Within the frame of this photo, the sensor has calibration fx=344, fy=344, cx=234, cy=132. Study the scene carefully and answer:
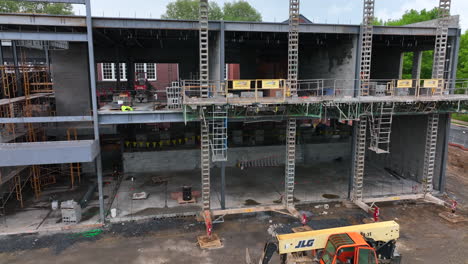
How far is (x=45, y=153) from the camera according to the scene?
50.6 ft

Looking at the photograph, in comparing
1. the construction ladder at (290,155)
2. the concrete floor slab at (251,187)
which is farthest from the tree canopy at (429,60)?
the construction ladder at (290,155)

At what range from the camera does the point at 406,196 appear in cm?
2009

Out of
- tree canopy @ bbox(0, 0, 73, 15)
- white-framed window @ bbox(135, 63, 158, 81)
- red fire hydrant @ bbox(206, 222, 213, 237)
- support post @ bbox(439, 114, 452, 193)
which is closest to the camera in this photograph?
red fire hydrant @ bbox(206, 222, 213, 237)

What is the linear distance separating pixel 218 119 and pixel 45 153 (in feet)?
26.6

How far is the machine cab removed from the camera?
11.4 metres

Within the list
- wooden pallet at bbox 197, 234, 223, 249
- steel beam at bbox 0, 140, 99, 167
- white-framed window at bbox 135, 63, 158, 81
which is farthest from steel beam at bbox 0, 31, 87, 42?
white-framed window at bbox 135, 63, 158, 81

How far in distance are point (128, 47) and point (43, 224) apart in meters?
17.1

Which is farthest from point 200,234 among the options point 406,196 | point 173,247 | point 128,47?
point 128,47

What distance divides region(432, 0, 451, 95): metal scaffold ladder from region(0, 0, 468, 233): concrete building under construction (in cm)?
7

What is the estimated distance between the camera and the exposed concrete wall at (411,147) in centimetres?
2219

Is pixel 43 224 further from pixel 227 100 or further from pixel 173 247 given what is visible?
pixel 227 100

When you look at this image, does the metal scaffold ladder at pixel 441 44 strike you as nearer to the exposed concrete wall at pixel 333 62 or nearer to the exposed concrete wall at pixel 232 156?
the exposed concrete wall at pixel 333 62

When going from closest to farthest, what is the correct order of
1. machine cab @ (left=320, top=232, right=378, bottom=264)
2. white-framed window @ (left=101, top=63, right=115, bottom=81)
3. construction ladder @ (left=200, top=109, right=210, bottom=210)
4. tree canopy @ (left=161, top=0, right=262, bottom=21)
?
machine cab @ (left=320, top=232, right=378, bottom=264), construction ladder @ (left=200, top=109, right=210, bottom=210), white-framed window @ (left=101, top=63, right=115, bottom=81), tree canopy @ (left=161, top=0, right=262, bottom=21)

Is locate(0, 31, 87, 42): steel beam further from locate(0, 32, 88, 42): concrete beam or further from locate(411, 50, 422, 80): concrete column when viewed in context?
locate(411, 50, 422, 80): concrete column
